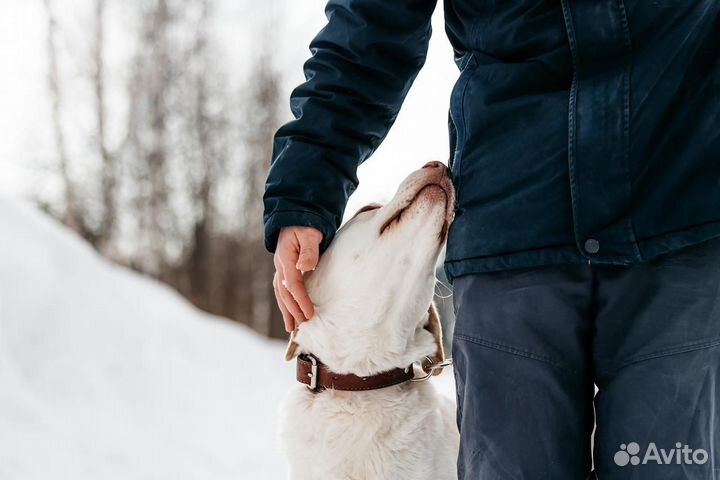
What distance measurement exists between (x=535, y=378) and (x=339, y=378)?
0.94 metres

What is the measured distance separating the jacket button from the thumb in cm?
71

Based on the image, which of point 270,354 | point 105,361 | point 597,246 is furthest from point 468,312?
point 270,354

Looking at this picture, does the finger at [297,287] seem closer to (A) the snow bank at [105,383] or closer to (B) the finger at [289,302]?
(B) the finger at [289,302]

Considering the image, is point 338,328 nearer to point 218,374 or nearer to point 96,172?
point 218,374

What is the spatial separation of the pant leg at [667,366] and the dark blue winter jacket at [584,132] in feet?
0.20

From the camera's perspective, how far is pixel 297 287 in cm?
200

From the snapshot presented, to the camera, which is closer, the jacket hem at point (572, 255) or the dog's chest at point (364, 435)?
the jacket hem at point (572, 255)

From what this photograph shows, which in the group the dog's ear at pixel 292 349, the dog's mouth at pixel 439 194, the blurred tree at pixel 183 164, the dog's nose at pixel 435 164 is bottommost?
the blurred tree at pixel 183 164

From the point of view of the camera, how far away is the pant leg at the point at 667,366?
135cm

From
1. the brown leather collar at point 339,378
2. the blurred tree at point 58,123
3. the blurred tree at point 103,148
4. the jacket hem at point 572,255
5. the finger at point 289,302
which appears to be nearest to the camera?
the jacket hem at point 572,255

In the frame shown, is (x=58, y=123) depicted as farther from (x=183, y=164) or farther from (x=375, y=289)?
(x=375, y=289)

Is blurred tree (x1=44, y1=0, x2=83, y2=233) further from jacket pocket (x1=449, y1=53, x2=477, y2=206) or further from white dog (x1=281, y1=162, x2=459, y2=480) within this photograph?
jacket pocket (x1=449, y1=53, x2=477, y2=206)

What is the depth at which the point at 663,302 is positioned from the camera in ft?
4.50

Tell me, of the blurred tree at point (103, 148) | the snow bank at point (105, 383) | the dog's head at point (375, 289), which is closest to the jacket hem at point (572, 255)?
the dog's head at point (375, 289)
